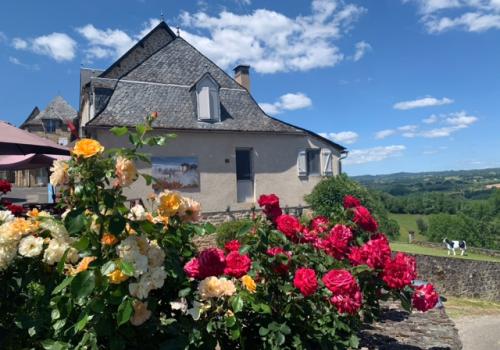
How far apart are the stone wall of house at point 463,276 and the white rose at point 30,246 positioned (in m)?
18.8

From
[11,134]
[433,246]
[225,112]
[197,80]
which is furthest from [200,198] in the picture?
[433,246]

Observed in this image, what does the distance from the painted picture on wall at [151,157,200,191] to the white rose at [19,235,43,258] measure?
38.5 ft

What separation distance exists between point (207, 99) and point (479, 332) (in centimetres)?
1200

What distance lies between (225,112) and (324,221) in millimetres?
13338

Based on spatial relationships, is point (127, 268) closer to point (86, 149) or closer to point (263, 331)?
point (86, 149)

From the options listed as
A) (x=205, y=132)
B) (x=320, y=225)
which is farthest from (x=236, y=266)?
(x=205, y=132)

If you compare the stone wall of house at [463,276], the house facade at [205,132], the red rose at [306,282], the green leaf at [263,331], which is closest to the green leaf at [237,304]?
the green leaf at [263,331]

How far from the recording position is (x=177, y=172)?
553 inches

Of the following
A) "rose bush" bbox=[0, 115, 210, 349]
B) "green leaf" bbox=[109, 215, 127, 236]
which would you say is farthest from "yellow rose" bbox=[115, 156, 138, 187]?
"green leaf" bbox=[109, 215, 127, 236]

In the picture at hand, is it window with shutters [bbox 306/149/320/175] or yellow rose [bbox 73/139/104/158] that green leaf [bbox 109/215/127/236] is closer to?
yellow rose [bbox 73/139/104/158]

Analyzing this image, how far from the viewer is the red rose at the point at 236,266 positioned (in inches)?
77.0

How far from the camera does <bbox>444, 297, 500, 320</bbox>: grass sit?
13492 millimetres

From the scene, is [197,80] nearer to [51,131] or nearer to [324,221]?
[324,221]

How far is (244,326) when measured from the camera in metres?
2.20
